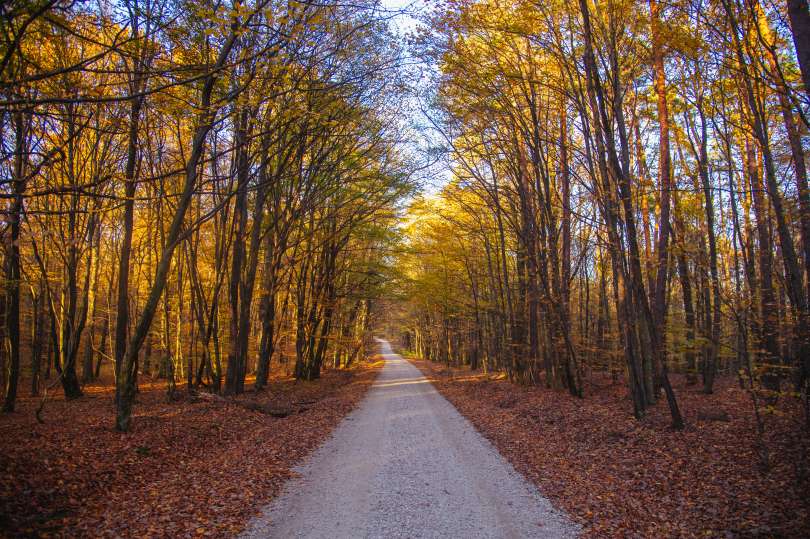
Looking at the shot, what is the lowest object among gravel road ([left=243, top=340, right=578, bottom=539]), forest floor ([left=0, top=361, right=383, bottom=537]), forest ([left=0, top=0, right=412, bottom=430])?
gravel road ([left=243, top=340, right=578, bottom=539])

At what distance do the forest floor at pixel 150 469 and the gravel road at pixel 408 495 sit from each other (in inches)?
18.4

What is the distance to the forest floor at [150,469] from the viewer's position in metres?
4.97

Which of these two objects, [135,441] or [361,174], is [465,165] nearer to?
[361,174]

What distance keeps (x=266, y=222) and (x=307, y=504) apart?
13.4 meters

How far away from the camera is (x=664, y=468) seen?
686 centimetres

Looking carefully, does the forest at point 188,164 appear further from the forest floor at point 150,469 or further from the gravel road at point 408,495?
the gravel road at point 408,495

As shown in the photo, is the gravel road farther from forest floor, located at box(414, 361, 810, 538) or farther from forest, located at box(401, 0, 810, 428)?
forest, located at box(401, 0, 810, 428)

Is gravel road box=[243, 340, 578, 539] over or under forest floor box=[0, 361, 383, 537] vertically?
under

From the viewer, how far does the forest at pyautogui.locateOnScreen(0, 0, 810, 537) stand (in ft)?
18.5

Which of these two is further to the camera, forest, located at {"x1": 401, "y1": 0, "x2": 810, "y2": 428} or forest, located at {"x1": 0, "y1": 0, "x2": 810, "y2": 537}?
forest, located at {"x1": 401, "y1": 0, "x2": 810, "y2": 428}

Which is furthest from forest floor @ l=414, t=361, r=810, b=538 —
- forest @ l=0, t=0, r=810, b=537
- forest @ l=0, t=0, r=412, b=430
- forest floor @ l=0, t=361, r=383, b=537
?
forest @ l=0, t=0, r=412, b=430

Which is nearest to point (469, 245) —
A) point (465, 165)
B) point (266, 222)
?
point (465, 165)

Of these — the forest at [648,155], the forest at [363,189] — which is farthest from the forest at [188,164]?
the forest at [648,155]

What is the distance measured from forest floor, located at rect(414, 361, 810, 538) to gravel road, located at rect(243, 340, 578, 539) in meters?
0.49
